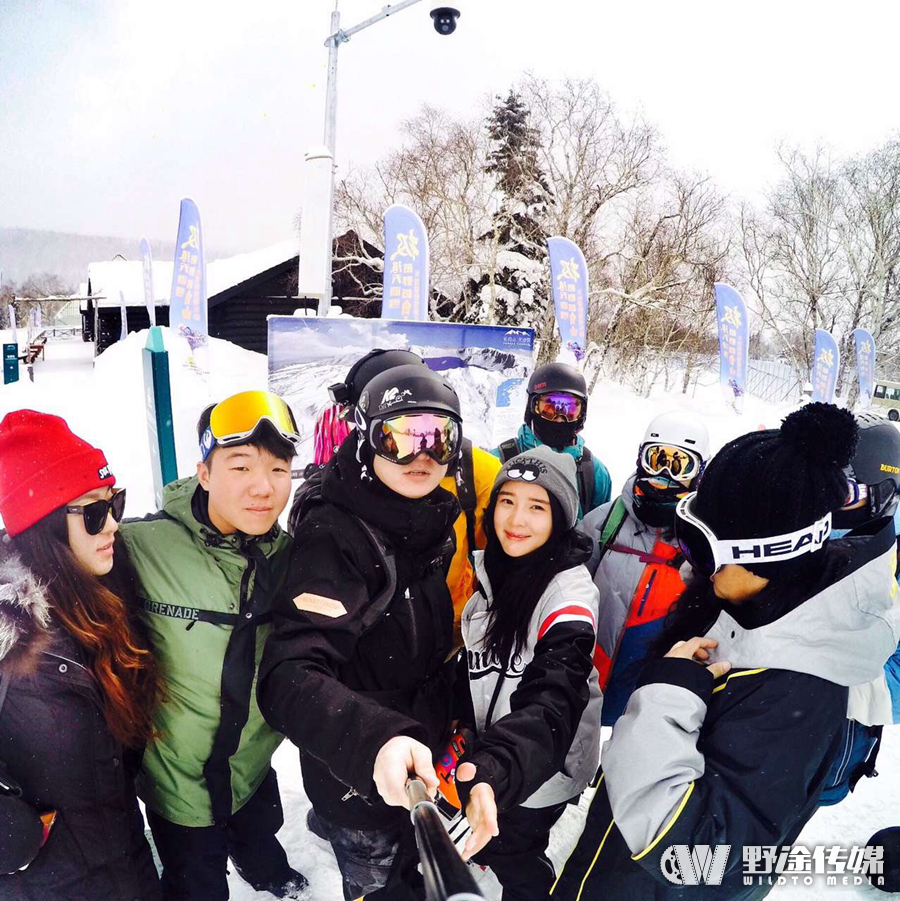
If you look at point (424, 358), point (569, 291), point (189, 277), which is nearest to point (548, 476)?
point (424, 358)

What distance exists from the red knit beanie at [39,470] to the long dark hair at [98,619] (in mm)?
43

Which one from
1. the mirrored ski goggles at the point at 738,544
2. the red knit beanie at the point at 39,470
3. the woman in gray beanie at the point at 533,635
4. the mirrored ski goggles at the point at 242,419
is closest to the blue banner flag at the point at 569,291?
the woman in gray beanie at the point at 533,635

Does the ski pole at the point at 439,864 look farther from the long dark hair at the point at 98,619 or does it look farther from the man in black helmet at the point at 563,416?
the man in black helmet at the point at 563,416

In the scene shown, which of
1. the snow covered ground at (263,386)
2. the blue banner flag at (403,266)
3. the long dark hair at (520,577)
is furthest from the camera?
the blue banner flag at (403,266)

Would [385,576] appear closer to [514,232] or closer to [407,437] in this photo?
[407,437]

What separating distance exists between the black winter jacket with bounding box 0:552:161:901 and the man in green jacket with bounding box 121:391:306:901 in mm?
285

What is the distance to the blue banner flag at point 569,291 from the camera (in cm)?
1210

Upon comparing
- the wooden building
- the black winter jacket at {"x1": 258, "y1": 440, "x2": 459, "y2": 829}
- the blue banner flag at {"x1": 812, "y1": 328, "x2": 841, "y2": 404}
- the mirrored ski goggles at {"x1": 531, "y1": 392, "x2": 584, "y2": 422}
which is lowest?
the black winter jacket at {"x1": 258, "y1": 440, "x2": 459, "y2": 829}

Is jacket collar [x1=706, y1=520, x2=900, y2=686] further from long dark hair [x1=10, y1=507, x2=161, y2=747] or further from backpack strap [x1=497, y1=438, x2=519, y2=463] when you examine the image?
backpack strap [x1=497, y1=438, x2=519, y2=463]

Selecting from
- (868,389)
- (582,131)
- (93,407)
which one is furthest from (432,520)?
(582,131)

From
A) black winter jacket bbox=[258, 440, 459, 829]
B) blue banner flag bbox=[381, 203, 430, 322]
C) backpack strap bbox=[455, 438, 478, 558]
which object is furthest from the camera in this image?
blue banner flag bbox=[381, 203, 430, 322]

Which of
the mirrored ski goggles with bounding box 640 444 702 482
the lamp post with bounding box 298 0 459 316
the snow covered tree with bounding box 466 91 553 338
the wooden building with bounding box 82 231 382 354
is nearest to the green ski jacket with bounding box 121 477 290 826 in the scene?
the mirrored ski goggles with bounding box 640 444 702 482

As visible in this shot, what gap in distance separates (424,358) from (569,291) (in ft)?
17.6

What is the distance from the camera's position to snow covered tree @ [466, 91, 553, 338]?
76.3ft
